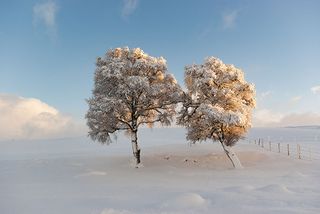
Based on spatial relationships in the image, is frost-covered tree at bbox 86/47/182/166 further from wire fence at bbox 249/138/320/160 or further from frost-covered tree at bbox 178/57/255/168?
wire fence at bbox 249/138/320/160

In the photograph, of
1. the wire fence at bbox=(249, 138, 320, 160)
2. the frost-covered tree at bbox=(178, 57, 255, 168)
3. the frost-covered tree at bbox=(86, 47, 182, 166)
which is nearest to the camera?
the frost-covered tree at bbox=(178, 57, 255, 168)

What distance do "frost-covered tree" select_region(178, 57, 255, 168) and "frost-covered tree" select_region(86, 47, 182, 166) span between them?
1.94m

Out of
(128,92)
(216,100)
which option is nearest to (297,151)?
(216,100)

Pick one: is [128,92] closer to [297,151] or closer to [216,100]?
[216,100]

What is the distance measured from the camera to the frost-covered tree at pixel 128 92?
3603 cm

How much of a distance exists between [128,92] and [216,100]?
25.9 feet

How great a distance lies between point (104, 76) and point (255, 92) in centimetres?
1395

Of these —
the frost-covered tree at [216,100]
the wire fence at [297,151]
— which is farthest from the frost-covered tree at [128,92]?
the wire fence at [297,151]

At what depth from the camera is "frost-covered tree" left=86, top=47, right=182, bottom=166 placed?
36.0 meters

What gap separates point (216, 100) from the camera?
116ft

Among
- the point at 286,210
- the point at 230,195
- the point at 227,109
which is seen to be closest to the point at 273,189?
the point at 230,195

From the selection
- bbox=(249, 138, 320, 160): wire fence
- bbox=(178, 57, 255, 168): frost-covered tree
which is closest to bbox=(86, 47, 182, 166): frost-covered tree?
bbox=(178, 57, 255, 168): frost-covered tree

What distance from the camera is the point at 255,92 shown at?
37.0 metres

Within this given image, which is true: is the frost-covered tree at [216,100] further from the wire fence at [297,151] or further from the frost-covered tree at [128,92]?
the wire fence at [297,151]
